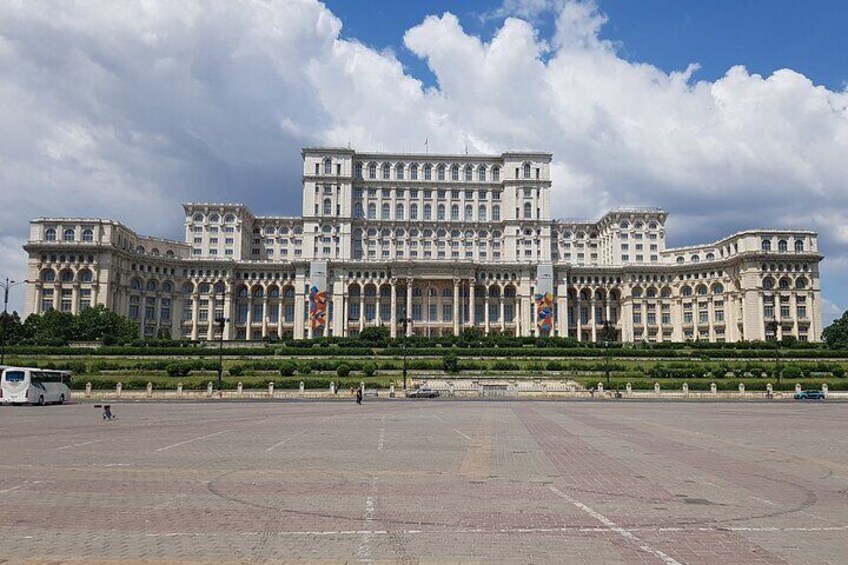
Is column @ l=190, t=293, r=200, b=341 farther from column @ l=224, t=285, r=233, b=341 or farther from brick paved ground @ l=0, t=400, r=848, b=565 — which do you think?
brick paved ground @ l=0, t=400, r=848, b=565

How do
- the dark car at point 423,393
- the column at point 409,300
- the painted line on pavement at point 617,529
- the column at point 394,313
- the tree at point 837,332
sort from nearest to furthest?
1. the painted line on pavement at point 617,529
2. the dark car at point 423,393
3. the tree at point 837,332
4. the column at point 394,313
5. the column at point 409,300

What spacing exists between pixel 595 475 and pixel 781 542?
6019 millimetres

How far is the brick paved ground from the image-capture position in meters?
9.16

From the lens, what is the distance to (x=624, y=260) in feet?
437

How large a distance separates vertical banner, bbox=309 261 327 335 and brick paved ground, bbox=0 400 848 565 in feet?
300

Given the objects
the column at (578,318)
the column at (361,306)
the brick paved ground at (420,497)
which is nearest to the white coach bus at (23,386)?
the brick paved ground at (420,497)

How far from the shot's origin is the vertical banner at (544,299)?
116125mm

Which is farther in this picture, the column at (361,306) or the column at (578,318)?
the column at (578,318)

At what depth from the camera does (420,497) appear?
502 inches

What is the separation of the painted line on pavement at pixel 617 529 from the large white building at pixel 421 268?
4140 inches

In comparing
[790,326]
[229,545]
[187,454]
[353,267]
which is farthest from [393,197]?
[229,545]

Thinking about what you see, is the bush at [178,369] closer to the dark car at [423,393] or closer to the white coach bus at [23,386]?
the white coach bus at [23,386]

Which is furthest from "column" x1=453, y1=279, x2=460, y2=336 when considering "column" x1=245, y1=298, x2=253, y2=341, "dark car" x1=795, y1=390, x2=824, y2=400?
"dark car" x1=795, y1=390, x2=824, y2=400

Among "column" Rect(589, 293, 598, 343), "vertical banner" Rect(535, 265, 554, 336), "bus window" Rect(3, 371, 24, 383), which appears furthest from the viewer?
"column" Rect(589, 293, 598, 343)
